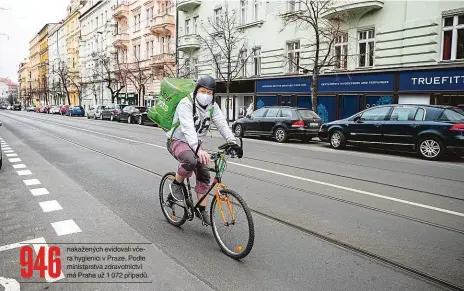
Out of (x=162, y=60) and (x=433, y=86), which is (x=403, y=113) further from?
(x=162, y=60)

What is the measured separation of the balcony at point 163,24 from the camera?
39.8 metres

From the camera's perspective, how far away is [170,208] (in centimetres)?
520

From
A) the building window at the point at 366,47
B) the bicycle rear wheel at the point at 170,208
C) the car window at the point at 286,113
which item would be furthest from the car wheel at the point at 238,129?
the bicycle rear wheel at the point at 170,208

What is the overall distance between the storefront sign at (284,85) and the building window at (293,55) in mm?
827

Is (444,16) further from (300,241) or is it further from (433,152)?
(300,241)

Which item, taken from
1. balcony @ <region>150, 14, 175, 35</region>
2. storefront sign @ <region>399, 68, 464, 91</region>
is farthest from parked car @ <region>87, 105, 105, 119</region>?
storefront sign @ <region>399, 68, 464, 91</region>

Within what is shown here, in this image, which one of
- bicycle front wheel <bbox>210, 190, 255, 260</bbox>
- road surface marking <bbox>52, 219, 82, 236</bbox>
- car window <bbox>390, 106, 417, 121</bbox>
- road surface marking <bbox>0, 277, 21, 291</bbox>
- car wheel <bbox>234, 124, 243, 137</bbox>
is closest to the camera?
road surface marking <bbox>0, 277, 21, 291</bbox>

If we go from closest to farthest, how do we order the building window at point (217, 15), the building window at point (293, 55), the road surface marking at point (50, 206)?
the road surface marking at point (50, 206) < the building window at point (293, 55) < the building window at point (217, 15)

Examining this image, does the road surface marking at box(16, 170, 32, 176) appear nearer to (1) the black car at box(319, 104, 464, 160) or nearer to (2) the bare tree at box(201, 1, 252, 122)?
(1) the black car at box(319, 104, 464, 160)

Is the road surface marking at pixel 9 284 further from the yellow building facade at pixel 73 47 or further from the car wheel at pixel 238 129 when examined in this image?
the yellow building facade at pixel 73 47

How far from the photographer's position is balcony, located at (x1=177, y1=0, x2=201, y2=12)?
34.6 m

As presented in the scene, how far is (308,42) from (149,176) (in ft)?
60.9

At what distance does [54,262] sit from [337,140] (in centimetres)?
1256

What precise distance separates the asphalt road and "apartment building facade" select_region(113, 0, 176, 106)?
99.9ft
